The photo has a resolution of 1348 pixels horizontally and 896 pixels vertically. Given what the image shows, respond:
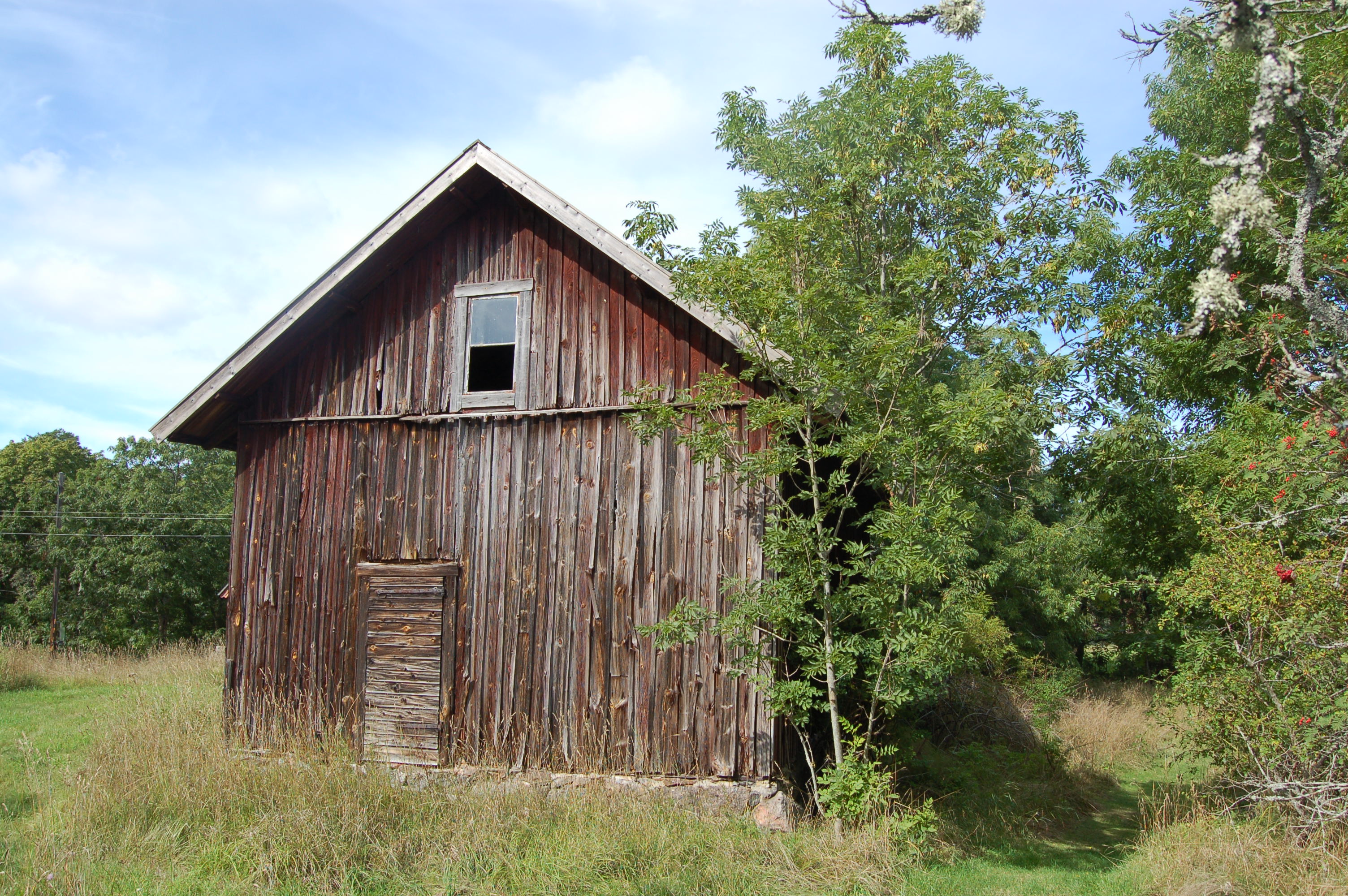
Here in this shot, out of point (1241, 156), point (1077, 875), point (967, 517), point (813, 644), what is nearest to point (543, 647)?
point (813, 644)

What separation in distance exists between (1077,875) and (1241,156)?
6267 millimetres

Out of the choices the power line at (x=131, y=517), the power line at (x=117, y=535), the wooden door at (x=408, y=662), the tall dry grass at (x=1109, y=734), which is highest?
the power line at (x=131, y=517)

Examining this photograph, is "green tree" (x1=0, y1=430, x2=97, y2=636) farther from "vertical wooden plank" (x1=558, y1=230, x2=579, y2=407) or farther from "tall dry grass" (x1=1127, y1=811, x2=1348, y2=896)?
"tall dry grass" (x1=1127, y1=811, x2=1348, y2=896)

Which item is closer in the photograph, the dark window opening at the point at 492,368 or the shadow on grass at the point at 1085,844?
the shadow on grass at the point at 1085,844

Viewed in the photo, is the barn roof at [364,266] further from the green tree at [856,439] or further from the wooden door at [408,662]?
the wooden door at [408,662]

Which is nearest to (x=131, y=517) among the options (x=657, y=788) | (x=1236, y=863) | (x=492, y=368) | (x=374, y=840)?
(x=492, y=368)

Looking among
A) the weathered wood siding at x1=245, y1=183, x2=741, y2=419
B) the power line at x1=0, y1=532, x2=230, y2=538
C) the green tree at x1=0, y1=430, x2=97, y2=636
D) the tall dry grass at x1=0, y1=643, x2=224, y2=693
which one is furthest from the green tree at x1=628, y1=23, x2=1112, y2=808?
the green tree at x1=0, y1=430, x2=97, y2=636

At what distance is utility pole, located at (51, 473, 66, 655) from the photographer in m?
29.6

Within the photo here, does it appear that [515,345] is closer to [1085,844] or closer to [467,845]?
[467,845]

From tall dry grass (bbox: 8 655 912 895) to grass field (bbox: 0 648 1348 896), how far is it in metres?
0.02

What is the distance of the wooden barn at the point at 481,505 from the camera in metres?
8.52

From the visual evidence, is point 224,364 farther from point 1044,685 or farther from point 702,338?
point 1044,685

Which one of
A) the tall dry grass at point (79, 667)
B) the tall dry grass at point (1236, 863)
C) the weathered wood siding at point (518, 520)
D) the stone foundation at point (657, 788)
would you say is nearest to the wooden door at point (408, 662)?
the weathered wood siding at point (518, 520)

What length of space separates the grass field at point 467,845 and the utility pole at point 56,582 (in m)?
24.9
